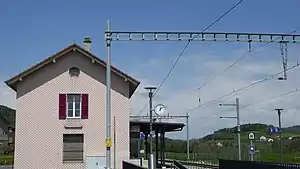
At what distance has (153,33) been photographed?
2222cm

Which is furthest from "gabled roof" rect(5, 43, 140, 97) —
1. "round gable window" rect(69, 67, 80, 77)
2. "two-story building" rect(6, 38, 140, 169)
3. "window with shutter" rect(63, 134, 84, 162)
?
"window with shutter" rect(63, 134, 84, 162)

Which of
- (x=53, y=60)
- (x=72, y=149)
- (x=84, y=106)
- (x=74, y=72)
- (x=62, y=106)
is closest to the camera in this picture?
(x=72, y=149)

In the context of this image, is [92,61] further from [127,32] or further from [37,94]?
[127,32]

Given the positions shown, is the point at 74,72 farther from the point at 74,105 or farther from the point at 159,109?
the point at 159,109

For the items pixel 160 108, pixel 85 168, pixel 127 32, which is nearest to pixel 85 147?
pixel 85 168

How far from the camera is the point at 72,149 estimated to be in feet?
108

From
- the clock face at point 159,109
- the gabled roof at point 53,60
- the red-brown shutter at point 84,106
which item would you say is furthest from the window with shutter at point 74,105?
the clock face at point 159,109

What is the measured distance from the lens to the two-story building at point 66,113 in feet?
107

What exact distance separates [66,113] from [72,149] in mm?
2328

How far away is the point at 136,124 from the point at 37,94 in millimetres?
10140

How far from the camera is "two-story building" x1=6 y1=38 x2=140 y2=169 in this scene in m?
32.5

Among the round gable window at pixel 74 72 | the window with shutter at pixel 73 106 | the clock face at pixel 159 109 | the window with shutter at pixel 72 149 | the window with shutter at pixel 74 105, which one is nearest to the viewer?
the clock face at pixel 159 109

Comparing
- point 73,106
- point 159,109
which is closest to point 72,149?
point 73,106

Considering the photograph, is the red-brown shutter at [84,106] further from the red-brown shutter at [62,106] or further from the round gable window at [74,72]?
the round gable window at [74,72]
